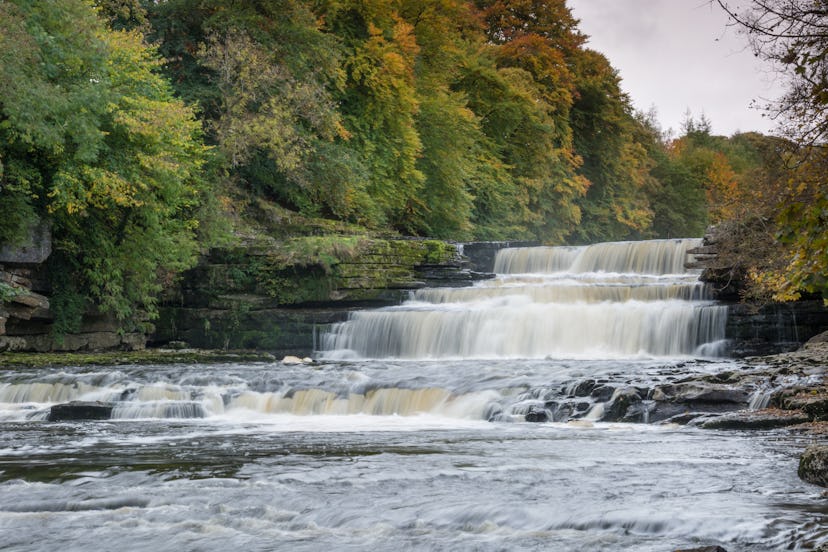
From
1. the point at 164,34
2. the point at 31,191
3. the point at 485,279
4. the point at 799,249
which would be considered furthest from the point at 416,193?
the point at 799,249

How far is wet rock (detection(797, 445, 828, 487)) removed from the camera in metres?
8.70

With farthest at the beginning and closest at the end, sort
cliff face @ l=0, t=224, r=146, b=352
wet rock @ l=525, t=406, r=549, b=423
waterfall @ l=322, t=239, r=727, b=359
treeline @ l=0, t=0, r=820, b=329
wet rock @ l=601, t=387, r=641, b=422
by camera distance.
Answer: waterfall @ l=322, t=239, r=727, b=359 < cliff face @ l=0, t=224, r=146, b=352 < treeline @ l=0, t=0, r=820, b=329 < wet rock @ l=525, t=406, r=549, b=423 < wet rock @ l=601, t=387, r=641, b=422

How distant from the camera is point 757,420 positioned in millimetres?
13180

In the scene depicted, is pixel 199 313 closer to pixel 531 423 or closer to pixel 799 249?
pixel 531 423

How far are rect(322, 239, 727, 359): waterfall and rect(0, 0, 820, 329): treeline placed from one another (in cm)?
381

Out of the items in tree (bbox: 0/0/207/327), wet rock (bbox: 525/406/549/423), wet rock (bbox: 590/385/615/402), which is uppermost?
tree (bbox: 0/0/207/327)

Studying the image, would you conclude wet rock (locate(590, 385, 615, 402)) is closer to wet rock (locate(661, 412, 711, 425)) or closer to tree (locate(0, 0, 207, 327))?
wet rock (locate(661, 412, 711, 425))

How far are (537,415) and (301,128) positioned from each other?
61.3 feet

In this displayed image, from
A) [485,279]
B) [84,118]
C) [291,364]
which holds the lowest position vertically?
[291,364]

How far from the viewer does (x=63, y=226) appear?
73.0ft

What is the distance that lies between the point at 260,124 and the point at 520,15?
91.8 feet

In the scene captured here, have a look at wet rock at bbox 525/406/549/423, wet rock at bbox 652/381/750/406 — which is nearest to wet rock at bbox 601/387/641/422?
wet rock at bbox 652/381/750/406

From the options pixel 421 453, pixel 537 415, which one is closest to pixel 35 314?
pixel 537 415

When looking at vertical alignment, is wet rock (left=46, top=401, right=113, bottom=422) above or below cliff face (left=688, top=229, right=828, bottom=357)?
below
